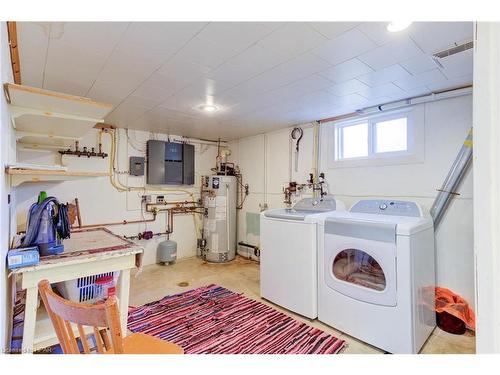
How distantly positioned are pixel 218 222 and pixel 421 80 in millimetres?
3357

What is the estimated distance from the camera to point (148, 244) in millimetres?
4082

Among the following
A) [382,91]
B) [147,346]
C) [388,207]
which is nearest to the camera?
[147,346]

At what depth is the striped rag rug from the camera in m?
1.99

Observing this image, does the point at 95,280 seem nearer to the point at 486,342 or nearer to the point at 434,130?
the point at 486,342

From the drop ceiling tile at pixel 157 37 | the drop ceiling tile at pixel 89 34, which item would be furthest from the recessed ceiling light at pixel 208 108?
the drop ceiling tile at pixel 89 34

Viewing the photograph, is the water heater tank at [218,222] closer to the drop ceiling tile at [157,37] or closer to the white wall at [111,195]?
the white wall at [111,195]

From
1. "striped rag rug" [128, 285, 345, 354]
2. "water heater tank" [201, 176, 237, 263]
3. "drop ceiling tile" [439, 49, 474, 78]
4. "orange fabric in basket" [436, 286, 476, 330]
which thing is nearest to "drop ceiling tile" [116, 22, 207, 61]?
"drop ceiling tile" [439, 49, 474, 78]

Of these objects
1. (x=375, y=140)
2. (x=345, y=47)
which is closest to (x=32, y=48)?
(x=345, y=47)

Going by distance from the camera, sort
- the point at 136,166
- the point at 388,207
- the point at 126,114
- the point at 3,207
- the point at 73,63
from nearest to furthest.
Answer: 1. the point at 3,207
2. the point at 73,63
3. the point at 388,207
4. the point at 126,114
5. the point at 136,166

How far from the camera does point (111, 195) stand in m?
3.70

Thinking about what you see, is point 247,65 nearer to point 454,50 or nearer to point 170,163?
point 454,50

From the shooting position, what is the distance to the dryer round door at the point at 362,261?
1900 millimetres
